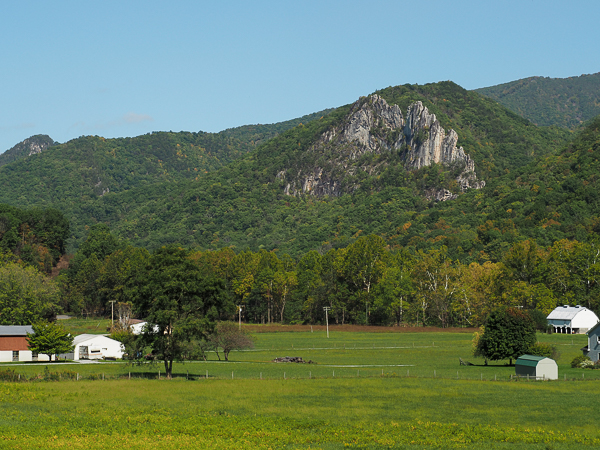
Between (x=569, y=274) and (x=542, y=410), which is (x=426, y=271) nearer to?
(x=569, y=274)

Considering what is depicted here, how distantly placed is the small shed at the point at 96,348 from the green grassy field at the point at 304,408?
45.4 ft

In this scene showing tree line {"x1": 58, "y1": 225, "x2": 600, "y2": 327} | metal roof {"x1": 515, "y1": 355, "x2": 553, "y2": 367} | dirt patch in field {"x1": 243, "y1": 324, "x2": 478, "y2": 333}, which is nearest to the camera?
metal roof {"x1": 515, "y1": 355, "x2": 553, "y2": 367}

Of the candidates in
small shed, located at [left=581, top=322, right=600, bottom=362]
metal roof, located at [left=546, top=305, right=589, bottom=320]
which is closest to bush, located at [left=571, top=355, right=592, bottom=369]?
small shed, located at [left=581, top=322, right=600, bottom=362]

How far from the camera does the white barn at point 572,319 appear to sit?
118 m

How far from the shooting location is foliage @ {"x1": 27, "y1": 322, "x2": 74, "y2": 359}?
8119cm

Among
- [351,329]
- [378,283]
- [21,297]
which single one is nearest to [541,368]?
[351,329]

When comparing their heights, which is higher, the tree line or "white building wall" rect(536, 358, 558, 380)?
the tree line

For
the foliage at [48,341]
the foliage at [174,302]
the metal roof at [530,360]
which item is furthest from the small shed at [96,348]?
the metal roof at [530,360]

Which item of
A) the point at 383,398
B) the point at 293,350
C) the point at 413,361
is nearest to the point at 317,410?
the point at 383,398

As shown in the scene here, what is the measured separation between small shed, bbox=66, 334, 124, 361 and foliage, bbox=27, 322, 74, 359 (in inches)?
265

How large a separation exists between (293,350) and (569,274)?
61473 mm

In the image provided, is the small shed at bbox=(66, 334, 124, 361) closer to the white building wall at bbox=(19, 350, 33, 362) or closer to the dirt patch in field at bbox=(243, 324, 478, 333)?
the white building wall at bbox=(19, 350, 33, 362)

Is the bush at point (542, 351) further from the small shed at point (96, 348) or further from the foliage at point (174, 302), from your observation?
the small shed at point (96, 348)

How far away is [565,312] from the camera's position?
12050cm
